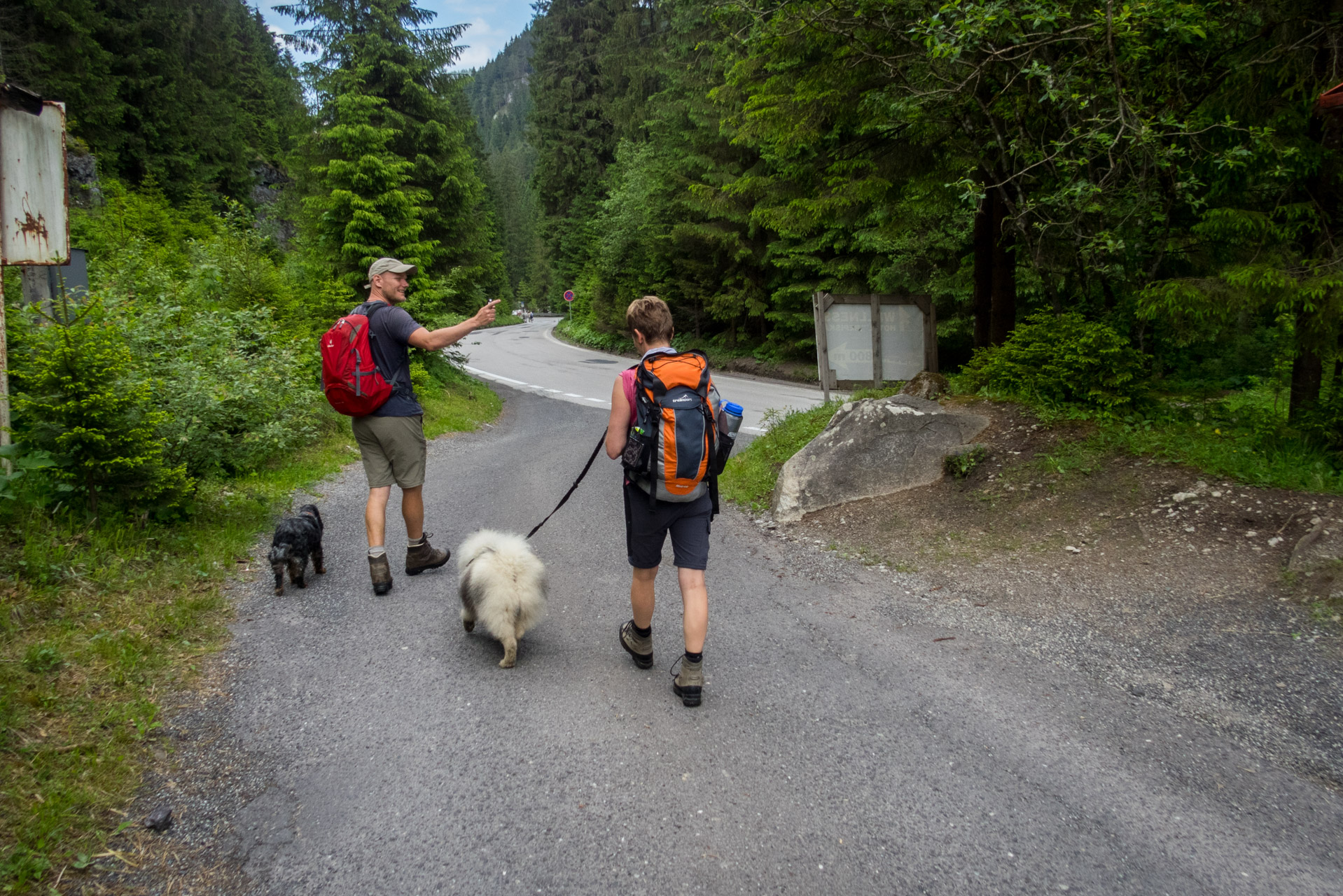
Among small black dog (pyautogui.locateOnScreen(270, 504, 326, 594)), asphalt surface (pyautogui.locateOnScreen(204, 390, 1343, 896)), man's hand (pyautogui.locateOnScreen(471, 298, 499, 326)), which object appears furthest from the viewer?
small black dog (pyautogui.locateOnScreen(270, 504, 326, 594))

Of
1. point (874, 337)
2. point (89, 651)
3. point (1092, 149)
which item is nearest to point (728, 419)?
point (89, 651)

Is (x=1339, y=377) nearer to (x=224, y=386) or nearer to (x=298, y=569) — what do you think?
(x=298, y=569)

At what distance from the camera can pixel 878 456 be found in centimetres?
744

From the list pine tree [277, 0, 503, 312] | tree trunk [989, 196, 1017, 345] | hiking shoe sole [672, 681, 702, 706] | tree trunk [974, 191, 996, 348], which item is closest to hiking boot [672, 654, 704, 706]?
Result: hiking shoe sole [672, 681, 702, 706]

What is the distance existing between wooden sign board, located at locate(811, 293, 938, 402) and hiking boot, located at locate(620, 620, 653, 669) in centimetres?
705

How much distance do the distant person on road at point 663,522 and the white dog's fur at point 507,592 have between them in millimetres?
679

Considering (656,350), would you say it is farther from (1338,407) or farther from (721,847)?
(1338,407)

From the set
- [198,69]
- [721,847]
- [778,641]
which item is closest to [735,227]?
[778,641]

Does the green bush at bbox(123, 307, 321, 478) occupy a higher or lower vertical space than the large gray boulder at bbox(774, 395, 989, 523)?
higher

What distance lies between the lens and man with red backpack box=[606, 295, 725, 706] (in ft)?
11.7

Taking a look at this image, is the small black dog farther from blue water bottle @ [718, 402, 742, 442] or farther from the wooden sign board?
the wooden sign board

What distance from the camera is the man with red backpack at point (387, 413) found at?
4.98 meters

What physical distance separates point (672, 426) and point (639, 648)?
139 centimetres

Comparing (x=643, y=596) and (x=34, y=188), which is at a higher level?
(x=34, y=188)
